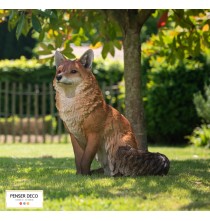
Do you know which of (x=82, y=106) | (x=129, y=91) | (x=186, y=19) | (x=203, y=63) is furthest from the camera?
(x=203, y=63)

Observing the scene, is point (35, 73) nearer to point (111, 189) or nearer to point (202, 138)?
point (202, 138)

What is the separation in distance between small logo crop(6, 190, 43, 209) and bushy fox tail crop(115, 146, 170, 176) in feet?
3.98

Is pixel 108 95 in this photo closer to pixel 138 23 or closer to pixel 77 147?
pixel 138 23

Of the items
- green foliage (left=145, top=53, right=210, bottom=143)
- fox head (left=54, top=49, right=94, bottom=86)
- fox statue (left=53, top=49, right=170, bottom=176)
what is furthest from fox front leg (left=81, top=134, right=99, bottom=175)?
green foliage (left=145, top=53, right=210, bottom=143)

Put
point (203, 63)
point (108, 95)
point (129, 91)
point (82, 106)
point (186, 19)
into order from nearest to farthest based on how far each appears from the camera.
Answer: point (82, 106), point (129, 91), point (186, 19), point (203, 63), point (108, 95)

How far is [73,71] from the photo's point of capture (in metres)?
5.69

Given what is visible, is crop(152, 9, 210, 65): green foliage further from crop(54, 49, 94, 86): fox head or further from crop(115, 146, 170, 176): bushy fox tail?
crop(115, 146, 170, 176): bushy fox tail

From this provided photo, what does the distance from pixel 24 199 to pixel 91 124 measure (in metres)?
1.30

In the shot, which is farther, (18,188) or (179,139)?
(179,139)

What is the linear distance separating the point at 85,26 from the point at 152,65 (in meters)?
→ 4.88

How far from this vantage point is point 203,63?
12.8 meters

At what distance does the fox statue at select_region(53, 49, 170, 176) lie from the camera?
18.8ft

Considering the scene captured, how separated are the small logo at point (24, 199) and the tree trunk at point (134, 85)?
298 centimetres
